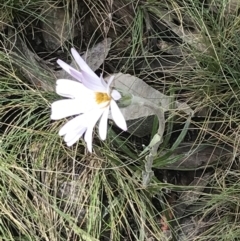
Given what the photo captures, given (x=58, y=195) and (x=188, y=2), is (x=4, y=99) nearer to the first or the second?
(x=58, y=195)

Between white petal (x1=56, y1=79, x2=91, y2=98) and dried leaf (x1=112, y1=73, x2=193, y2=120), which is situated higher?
white petal (x1=56, y1=79, x2=91, y2=98)

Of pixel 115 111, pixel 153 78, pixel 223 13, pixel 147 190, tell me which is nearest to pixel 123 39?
pixel 153 78

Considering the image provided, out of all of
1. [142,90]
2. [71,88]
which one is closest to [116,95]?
[71,88]

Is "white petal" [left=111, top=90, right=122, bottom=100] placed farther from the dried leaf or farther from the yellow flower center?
the dried leaf

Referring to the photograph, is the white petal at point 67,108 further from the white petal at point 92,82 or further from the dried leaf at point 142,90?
the dried leaf at point 142,90

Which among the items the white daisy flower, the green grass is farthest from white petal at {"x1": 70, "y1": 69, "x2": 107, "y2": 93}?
the green grass

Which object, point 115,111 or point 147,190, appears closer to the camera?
point 115,111

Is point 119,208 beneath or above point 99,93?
beneath


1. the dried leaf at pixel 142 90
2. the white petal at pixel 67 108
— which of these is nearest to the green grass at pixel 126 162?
the dried leaf at pixel 142 90
